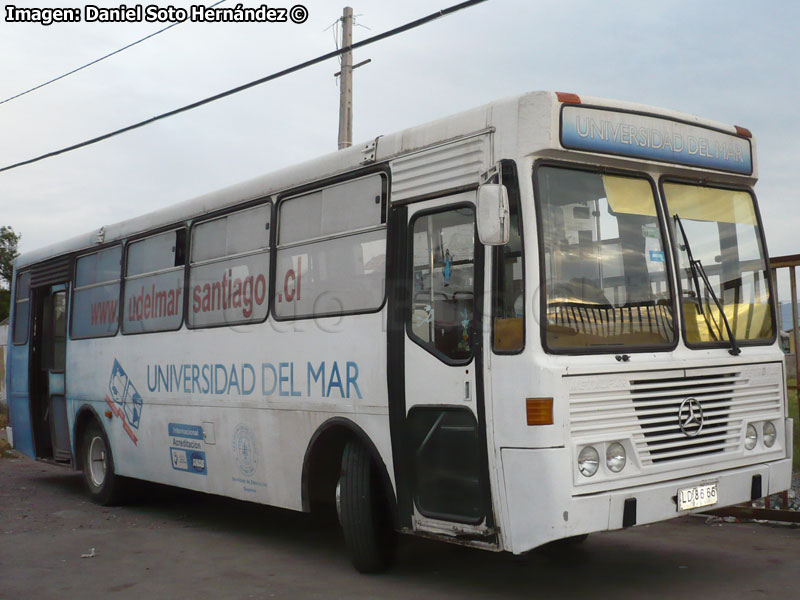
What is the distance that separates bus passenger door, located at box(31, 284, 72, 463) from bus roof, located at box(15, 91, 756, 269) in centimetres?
314

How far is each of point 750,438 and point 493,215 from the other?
2470 mm

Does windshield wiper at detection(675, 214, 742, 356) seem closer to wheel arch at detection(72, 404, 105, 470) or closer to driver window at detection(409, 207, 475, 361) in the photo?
driver window at detection(409, 207, 475, 361)

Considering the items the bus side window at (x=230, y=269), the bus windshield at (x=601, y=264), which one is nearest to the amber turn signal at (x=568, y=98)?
the bus windshield at (x=601, y=264)

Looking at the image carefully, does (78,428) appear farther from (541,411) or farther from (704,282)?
(704,282)

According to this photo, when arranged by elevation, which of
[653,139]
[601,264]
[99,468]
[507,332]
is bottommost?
[99,468]

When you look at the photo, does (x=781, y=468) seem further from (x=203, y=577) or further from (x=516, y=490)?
(x=203, y=577)

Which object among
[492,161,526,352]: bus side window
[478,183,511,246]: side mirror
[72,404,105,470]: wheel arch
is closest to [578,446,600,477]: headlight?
[492,161,526,352]: bus side window

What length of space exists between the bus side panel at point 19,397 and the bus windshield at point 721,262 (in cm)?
922

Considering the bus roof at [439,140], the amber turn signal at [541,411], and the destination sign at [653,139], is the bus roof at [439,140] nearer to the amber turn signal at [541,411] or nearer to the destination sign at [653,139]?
the destination sign at [653,139]

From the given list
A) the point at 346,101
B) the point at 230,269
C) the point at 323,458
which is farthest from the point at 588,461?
the point at 346,101

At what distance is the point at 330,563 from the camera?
306 inches

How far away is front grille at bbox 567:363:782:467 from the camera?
227 inches

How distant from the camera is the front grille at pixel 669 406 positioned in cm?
576

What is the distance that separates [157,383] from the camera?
32.6ft
